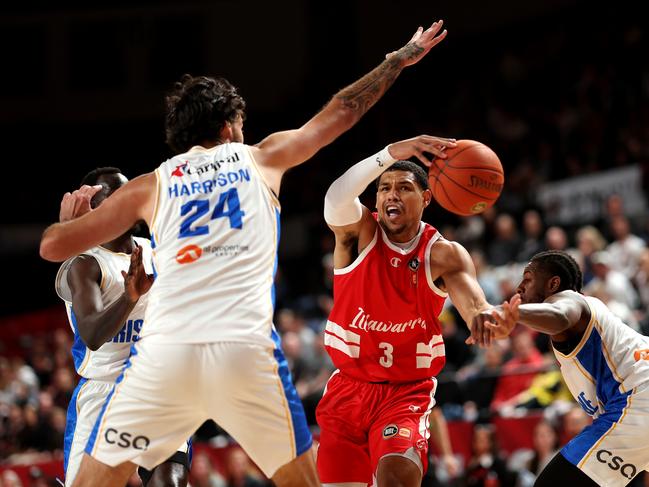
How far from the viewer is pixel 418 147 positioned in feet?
16.6

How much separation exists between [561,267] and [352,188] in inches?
50.3

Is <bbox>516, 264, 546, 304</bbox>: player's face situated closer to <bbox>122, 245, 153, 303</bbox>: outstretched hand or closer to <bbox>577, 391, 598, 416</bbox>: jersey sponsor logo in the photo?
<bbox>577, 391, 598, 416</bbox>: jersey sponsor logo

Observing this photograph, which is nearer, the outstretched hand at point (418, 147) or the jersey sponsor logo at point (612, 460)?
the outstretched hand at point (418, 147)

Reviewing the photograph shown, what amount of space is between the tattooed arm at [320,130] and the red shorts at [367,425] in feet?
5.51

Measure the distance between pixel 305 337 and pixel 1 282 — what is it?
10437 millimetres

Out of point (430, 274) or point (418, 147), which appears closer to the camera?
point (418, 147)

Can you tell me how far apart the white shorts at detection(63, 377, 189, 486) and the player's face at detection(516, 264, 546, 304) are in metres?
2.08

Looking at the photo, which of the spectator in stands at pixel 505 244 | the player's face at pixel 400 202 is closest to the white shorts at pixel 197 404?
the player's face at pixel 400 202

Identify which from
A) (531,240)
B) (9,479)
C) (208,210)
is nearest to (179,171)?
(208,210)

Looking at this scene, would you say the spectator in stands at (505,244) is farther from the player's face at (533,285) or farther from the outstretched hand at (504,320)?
the outstretched hand at (504,320)

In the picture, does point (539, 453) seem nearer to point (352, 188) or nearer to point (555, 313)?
point (555, 313)

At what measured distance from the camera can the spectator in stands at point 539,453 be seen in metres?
8.51

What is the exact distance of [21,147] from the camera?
75.1 ft

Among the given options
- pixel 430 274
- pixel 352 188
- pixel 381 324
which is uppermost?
pixel 352 188
